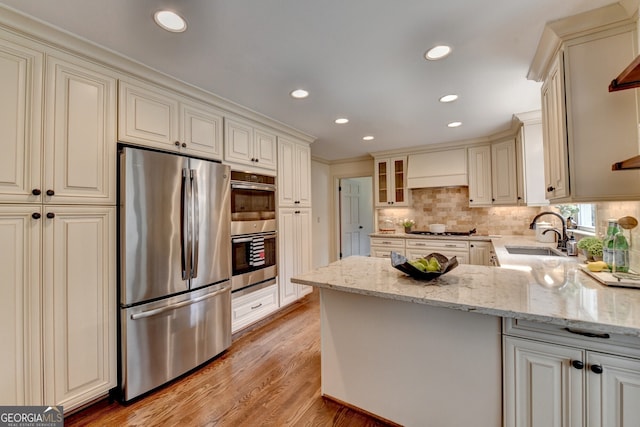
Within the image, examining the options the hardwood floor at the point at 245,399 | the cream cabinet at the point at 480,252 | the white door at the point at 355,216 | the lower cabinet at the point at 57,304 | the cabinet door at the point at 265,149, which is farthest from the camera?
the white door at the point at 355,216

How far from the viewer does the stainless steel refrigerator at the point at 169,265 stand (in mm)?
1823

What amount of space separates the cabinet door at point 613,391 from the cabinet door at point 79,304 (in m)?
2.57

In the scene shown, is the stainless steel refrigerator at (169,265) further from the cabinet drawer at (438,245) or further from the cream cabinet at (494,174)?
the cream cabinet at (494,174)

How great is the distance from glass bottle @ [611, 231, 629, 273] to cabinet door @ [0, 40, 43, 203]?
327 cm

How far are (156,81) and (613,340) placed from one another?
9.68 feet

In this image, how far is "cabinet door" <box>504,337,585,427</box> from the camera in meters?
1.11

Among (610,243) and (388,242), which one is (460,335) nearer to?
(610,243)

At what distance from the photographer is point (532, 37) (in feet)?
5.41

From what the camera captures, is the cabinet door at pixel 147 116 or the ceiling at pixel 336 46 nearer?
the ceiling at pixel 336 46

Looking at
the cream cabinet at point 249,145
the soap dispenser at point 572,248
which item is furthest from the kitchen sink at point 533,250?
the cream cabinet at point 249,145

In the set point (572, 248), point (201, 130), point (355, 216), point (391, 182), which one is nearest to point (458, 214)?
point (391, 182)

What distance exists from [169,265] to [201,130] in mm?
1188

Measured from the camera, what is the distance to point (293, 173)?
139 inches

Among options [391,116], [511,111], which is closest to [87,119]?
[391,116]
